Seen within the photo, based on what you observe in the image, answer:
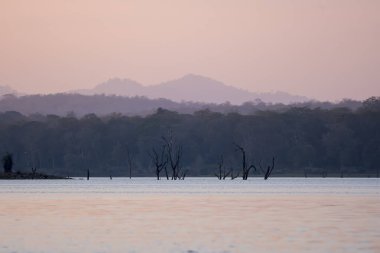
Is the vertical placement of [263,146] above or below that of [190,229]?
above

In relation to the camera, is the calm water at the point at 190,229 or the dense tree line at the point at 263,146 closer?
the calm water at the point at 190,229

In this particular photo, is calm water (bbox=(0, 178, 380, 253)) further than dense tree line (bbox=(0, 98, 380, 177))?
No

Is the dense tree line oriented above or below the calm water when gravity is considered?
above

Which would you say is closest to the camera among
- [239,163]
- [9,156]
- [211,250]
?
[211,250]

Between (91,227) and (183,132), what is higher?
(183,132)

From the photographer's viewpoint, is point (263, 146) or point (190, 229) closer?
point (190, 229)

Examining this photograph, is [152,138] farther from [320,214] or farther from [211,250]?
[211,250]

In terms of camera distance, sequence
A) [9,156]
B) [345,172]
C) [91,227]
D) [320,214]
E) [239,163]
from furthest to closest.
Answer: [239,163], [345,172], [9,156], [320,214], [91,227]

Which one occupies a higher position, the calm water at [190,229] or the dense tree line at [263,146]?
the dense tree line at [263,146]

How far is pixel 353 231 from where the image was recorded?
30.2m

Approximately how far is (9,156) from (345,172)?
88.4 meters

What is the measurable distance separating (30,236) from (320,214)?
584 inches

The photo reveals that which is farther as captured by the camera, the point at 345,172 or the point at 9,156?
the point at 345,172

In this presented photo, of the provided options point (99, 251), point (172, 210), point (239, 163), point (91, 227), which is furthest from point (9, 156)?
point (239, 163)
